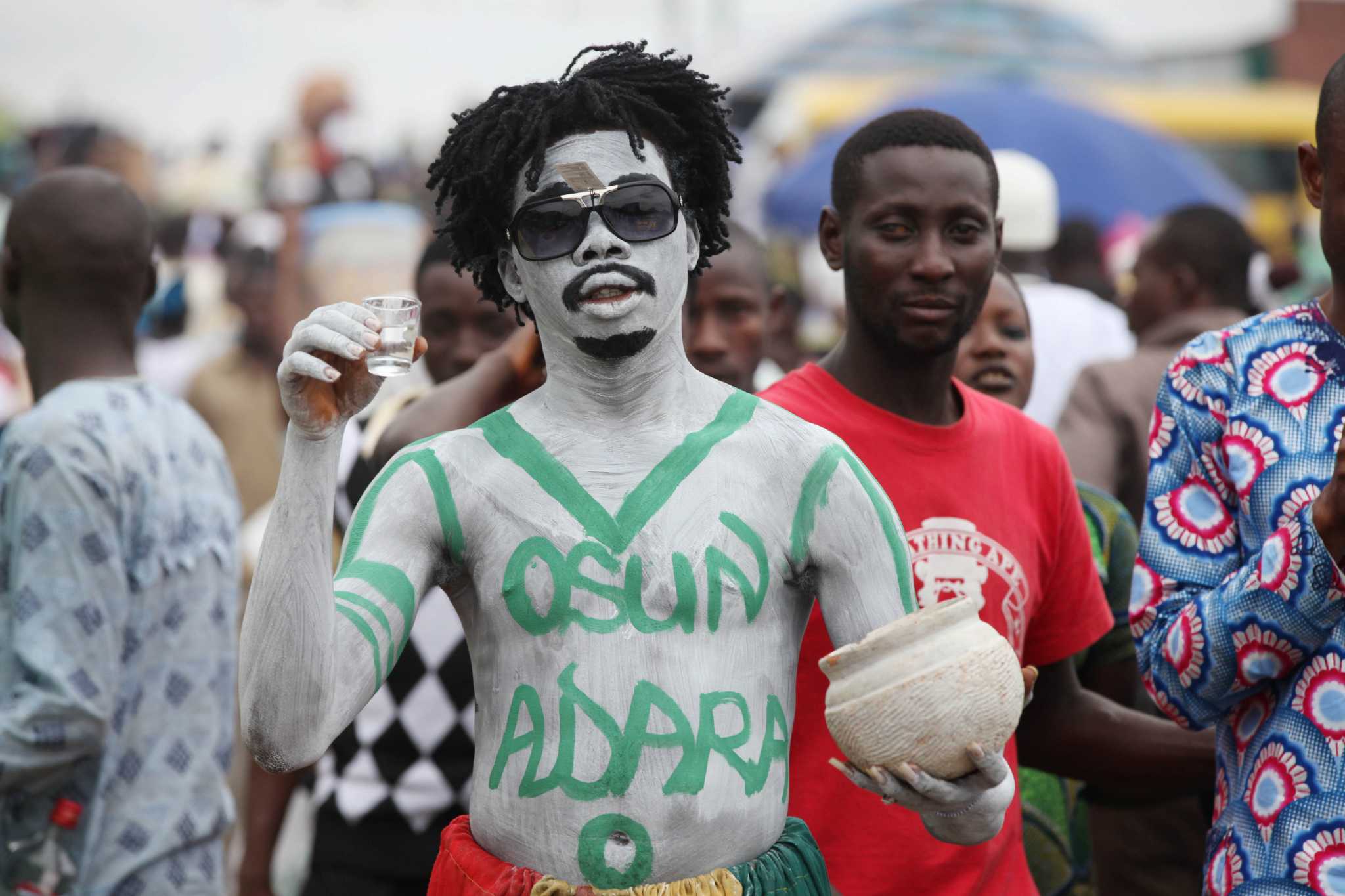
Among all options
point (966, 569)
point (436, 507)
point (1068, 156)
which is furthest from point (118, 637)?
point (1068, 156)

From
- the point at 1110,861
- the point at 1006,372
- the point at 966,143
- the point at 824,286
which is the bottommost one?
the point at 1110,861

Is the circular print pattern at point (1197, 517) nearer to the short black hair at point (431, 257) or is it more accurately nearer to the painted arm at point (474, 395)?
the painted arm at point (474, 395)

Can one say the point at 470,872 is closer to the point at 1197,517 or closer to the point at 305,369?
the point at 305,369

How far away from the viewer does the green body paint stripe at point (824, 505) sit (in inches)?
102

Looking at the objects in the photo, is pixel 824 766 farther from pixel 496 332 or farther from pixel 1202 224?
pixel 1202 224

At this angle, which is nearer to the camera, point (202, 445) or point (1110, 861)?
point (202, 445)

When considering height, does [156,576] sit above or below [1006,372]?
below

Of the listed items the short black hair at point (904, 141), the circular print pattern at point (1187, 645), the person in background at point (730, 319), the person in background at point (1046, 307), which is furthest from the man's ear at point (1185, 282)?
→ the circular print pattern at point (1187, 645)

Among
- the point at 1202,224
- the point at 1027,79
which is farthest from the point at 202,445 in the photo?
the point at 1027,79

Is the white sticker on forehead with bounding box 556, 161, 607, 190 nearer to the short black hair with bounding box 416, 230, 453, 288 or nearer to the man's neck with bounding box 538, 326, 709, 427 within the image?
the man's neck with bounding box 538, 326, 709, 427

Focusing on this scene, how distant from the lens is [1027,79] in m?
19.5

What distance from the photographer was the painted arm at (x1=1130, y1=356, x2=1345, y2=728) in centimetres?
268

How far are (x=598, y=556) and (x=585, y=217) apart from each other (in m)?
0.52

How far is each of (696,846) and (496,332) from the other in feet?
8.71
